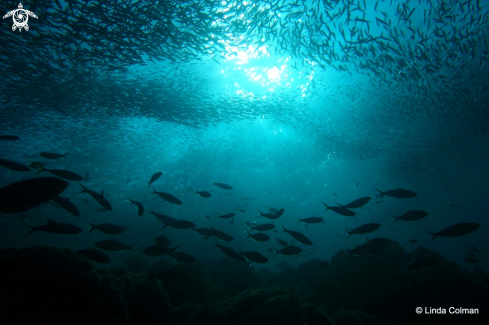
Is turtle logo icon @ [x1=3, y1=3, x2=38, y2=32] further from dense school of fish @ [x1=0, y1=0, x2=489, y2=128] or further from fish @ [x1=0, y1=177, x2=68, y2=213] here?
fish @ [x1=0, y1=177, x2=68, y2=213]

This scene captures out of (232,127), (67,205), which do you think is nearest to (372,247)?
(67,205)

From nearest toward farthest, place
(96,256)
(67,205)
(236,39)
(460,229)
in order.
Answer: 1. (67,205)
2. (460,229)
3. (96,256)
4. (236,39)

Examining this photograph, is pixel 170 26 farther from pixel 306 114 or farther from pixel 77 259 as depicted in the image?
pixel 306 114

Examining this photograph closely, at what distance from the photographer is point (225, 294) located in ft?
37.2

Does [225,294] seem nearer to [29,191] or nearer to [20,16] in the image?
[29,191]

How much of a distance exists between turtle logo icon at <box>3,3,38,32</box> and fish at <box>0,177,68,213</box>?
940cm

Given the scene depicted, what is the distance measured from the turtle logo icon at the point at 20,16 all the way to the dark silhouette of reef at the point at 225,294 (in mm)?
8611

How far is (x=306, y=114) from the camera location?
1516cm

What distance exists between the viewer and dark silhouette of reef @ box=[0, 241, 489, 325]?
3.60 meters

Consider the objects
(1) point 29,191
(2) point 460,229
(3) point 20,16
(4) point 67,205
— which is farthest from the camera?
(3) point 20,16

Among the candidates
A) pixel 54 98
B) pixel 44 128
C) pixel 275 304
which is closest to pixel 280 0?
pixel 275 304

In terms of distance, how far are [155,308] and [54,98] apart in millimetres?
12931

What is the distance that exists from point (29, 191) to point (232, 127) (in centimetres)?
1433

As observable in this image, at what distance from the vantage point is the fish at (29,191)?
223cm
